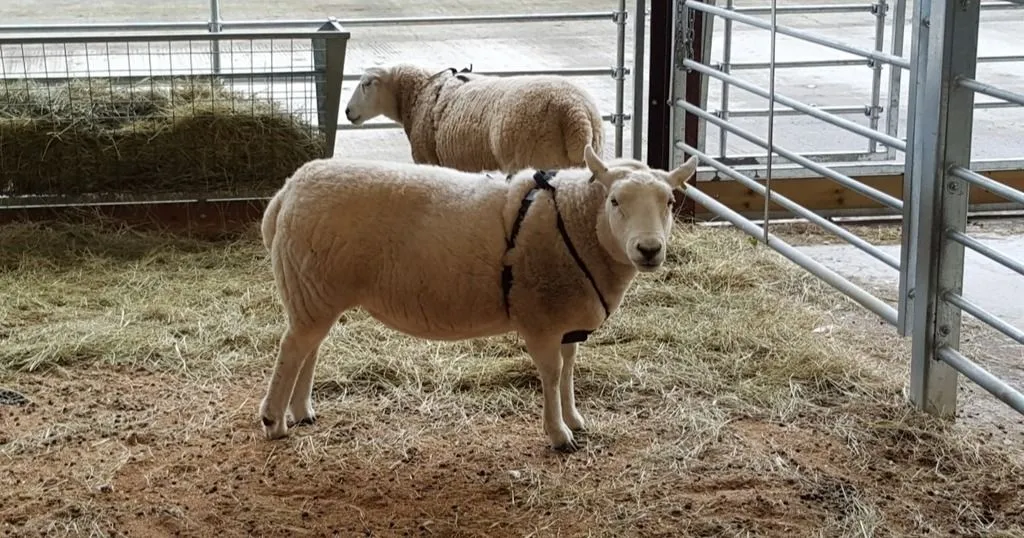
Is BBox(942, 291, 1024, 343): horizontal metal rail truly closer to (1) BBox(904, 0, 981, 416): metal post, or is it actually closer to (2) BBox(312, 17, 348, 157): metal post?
(1) BBox(904, 0, 981, 416): metal post

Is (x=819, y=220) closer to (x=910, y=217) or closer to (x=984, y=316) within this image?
(x=910, y=217)

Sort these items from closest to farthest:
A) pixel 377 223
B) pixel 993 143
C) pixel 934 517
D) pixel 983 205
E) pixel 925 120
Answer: pixel 934 517 < pixel 377 223 < pixel 925 120 < pixel 983 205 < pixel 993 143

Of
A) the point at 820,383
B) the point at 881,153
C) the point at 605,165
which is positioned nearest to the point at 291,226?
the point at 605,165

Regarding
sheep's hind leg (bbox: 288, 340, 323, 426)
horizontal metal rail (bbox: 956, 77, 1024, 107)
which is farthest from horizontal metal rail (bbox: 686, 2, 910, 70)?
sheep's hind leg (bbox: 288, 340, 323, 426)

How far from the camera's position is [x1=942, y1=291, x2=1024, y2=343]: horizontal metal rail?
3852mm

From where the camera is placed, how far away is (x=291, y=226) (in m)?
3.90

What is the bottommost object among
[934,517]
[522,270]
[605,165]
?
[934,517]

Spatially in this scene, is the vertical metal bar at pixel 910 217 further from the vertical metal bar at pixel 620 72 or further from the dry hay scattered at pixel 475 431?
the vertical metal bar at pixel 620 72

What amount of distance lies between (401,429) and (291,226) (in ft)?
2.84

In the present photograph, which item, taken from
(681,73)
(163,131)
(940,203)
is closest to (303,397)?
(940,203)

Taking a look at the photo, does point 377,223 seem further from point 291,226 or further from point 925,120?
point 925,120

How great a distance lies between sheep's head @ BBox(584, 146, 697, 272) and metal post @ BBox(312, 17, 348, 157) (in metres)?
3.10

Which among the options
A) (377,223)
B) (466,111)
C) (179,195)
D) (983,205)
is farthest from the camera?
(983,205)

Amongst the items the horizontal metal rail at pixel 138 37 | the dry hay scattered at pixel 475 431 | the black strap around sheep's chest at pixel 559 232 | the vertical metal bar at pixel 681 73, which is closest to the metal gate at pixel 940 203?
Result: the dry hay scattered at pixel 475 431
